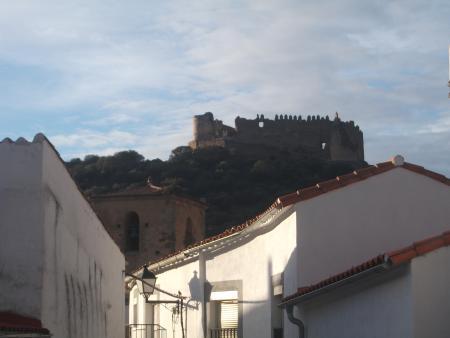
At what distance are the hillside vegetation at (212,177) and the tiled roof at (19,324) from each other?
39325 millimetres

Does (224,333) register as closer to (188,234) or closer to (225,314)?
(225,314)

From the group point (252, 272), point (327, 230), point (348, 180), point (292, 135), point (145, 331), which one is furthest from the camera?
point (292, 135)

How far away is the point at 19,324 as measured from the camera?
35.4 feet

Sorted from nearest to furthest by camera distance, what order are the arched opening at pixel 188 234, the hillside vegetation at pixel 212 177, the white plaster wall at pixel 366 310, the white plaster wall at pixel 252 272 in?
the white plaster wall at pixel 366 310
the white plaster wall at pixel 252 272
the arched opening at pixel 188 234
the hillside vegetation at pixel 212 177

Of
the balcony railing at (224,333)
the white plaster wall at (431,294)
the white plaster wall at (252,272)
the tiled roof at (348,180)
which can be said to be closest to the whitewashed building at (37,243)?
the tiled roof at (348,180)

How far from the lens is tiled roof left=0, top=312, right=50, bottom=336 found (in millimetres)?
9992

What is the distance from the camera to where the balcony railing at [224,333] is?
19970mm

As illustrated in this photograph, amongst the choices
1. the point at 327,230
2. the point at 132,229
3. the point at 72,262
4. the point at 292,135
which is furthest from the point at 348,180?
the point at 292,135

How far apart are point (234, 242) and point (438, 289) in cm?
929

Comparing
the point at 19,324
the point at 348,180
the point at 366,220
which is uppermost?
the point at 348,180

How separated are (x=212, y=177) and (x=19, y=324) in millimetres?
54982

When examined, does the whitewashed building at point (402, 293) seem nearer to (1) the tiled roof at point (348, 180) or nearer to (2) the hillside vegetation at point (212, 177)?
(1) the tiled roof at point (348, 180)

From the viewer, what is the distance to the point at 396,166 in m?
16.6

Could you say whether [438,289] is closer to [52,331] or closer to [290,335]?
[52,331]
